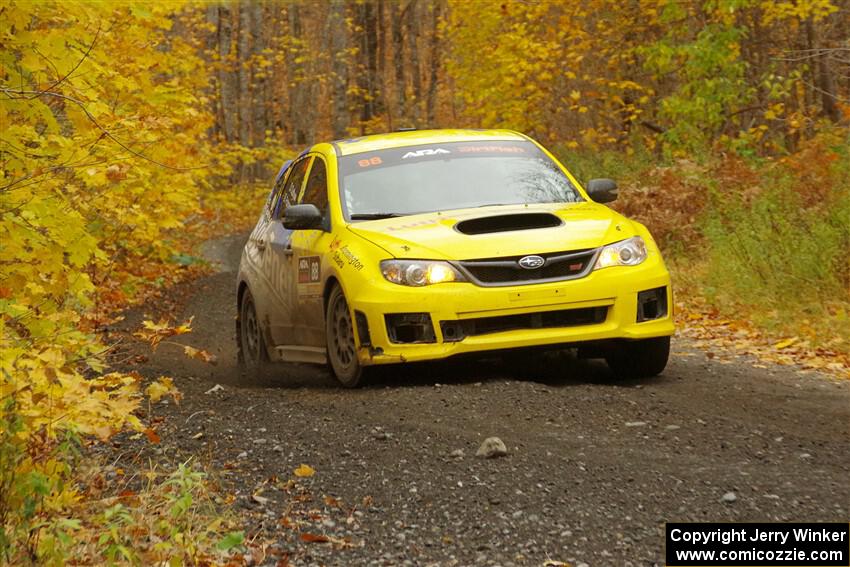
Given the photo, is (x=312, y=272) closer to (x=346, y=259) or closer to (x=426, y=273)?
(x=346, y=259)

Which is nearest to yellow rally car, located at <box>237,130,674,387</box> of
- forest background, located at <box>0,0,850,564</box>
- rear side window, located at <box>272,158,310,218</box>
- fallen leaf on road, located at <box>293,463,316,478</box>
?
rear side window, located at <box>272,158,310,218</box>

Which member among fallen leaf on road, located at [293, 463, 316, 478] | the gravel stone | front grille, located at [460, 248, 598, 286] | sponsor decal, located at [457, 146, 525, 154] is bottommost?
fallen leaf on road, located at [293, 463, 316, 478]

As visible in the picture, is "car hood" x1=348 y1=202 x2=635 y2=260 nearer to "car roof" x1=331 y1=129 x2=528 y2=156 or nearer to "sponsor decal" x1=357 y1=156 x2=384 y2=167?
"sponsor decal" x1=357 y1=156 x2=384 y2=167

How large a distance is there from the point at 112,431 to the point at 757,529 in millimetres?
2828

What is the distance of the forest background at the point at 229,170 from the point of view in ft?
16.3

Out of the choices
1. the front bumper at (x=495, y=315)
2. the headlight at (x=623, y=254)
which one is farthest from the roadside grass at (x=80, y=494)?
the headlight at (x=623, y=254)

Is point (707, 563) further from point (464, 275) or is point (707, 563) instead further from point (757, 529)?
point (464, 275)

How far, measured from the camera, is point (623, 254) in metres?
8.13

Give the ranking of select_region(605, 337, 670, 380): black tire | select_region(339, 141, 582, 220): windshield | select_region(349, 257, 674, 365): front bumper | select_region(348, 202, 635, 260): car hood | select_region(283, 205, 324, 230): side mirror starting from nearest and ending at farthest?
select_region(349, 257, 674, 365): front bumper
select_region(348, 202, 635, 260): car hood
select_region(605, 337, 670, 380): black tire
select_region(283, 205, 324, 230): side mirror
select_region(339, 141, 582, 220): windshield

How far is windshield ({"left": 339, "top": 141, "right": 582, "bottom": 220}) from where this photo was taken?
8930mm

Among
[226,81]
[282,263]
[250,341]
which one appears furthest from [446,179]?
[226,81]

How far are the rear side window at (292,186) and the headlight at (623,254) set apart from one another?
3099 mm

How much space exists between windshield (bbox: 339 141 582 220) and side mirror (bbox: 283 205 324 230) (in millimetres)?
221

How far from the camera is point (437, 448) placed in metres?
6.23
